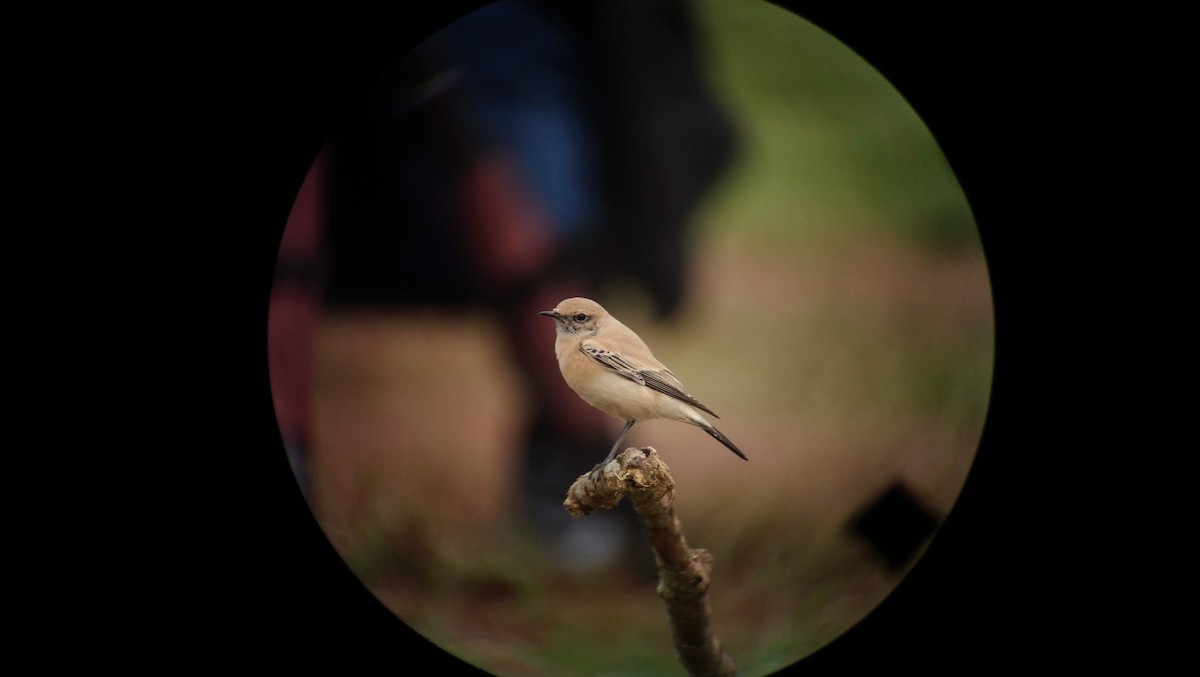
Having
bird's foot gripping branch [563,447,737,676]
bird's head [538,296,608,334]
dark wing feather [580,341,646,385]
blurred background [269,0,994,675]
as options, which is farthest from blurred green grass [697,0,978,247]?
bird's foot gripping branch [563,447,737,676]

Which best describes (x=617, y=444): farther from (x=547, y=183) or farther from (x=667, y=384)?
(x=547, y=183)

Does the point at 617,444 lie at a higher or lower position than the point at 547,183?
lower

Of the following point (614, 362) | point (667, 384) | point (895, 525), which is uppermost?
point (614, 362)

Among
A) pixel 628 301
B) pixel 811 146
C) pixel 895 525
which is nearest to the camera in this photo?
pixel 628 301

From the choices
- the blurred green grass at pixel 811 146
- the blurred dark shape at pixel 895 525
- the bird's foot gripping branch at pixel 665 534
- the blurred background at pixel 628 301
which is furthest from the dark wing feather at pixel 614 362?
the blurred dark shape at pixel 895 525

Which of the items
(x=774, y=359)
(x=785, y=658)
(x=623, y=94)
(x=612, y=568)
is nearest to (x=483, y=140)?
(x=623, y=94)

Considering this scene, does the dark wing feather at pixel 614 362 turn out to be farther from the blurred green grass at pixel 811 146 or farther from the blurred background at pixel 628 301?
the blurred green grass at pixel 811 146

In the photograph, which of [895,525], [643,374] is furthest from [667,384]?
[895,525]
